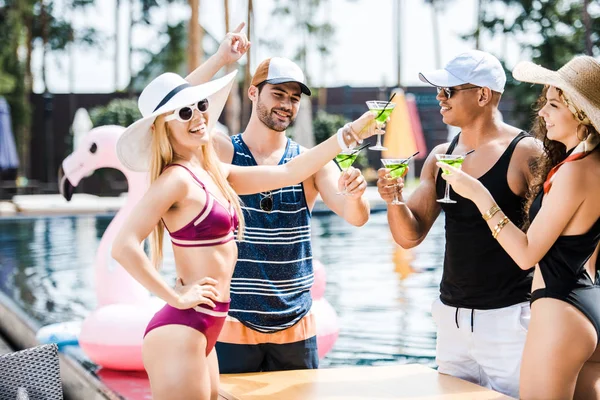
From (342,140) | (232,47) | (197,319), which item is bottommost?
(197,319)

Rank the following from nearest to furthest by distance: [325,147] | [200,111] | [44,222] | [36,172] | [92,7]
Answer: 1. [200,111]
2. [325,147]
3. [44,222]
4. [36,172]
5. [92,7]

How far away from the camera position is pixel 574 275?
9.21 ft

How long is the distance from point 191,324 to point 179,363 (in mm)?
144

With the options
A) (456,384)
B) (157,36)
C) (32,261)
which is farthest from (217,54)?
(157,36)

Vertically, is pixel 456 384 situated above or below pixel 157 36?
below

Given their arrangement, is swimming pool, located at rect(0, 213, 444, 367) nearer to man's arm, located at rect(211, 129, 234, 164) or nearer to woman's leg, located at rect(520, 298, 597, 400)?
man's arm, located at rect(211, 129, 234, 164)

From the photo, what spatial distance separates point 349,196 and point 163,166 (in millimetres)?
896

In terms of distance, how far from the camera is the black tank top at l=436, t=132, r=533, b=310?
3.38 metres

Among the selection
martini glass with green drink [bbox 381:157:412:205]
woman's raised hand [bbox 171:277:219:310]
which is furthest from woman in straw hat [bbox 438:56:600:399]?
woman's raised hand [bbox 171:277:219:310]

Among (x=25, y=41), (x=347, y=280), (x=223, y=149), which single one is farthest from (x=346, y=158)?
(x=25, y=41)

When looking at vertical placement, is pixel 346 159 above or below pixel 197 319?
above

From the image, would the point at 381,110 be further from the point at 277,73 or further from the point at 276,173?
the point at 277,73

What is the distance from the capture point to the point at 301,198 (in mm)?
3896

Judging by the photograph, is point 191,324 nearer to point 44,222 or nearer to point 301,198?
point 301,198
